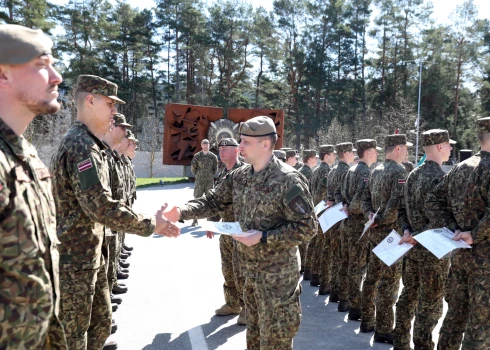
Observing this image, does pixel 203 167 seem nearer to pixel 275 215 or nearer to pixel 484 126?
pixel 275 215

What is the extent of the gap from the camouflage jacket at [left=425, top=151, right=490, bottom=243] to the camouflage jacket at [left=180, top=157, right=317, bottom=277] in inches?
53.1

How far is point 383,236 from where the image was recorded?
17.5 ft

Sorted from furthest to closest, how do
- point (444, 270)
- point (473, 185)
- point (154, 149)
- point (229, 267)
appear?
1. point (154, 149)
2. point (229, 267)
3. point (444, 270)
4. point (473, 185)

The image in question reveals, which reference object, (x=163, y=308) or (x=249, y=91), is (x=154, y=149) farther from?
(x=163, y=308)

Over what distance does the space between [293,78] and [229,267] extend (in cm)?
3757

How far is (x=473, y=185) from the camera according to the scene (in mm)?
3719

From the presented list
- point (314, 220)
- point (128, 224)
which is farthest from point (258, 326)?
point (128, 224)

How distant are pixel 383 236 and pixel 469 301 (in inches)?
65.6

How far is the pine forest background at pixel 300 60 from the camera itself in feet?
126

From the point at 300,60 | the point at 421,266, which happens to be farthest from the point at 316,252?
the point at 300,60

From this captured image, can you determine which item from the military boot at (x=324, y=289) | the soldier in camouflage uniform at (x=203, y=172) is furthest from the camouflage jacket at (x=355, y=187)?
the soldier in camouflage uniform at (x=203, y=172)

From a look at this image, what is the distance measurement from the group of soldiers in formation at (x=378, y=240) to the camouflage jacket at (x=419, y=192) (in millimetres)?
10

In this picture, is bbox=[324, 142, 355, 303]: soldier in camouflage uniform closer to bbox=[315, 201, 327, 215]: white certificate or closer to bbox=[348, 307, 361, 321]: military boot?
bbox=[315, 201, 327, 215]: white certificate

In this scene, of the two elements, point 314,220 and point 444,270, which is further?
point 444,270
